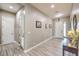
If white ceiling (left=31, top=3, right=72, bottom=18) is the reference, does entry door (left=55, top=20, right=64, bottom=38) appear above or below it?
below

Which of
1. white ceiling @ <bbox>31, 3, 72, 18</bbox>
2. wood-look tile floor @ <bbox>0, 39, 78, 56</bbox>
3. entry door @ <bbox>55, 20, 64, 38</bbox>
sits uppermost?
white ceiling @ <bbox>31, 3, 72, 18</bbox>

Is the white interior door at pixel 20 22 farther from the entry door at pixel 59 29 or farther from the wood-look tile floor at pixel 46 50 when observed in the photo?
the entry door at pixel 59 29

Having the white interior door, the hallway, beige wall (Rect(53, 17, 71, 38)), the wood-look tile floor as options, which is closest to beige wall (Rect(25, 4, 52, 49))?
the hallway

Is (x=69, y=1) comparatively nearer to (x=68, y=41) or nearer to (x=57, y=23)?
(x=57, y=23)

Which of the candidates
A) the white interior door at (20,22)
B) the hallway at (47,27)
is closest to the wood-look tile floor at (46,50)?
the hallway at (47,27)

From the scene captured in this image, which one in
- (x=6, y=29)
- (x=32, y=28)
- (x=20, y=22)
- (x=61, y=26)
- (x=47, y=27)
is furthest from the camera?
(x=32, y=28)

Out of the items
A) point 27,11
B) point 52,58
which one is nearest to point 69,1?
point 52,58

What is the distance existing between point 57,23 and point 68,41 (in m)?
0.63

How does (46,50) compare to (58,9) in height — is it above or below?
below

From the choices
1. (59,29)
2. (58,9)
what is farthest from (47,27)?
(58,9)

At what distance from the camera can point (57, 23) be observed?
2455 millimetres

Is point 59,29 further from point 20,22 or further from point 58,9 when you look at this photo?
point 20,22

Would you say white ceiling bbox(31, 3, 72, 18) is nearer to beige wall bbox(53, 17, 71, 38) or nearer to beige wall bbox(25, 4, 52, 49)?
beige wall bbox(53, 17, 71, 38)

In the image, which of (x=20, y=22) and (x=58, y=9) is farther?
(x=20, y=22)
